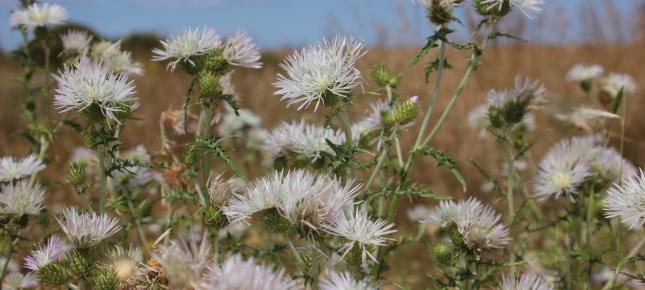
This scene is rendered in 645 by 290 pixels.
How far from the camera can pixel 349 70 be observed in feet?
→ 5.15

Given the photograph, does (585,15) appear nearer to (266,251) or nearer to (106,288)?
(266,251)

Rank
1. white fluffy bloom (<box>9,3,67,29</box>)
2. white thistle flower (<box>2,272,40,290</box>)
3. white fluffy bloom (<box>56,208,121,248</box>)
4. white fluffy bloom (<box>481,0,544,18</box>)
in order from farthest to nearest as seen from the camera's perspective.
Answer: white fluffy bloom (<box>9,3,67,29</box>)
white fluffy bloom (<box>481,0,544,18</box>)
white thistle flower (<box>2,272,40,290</box>)
white fluffy bloom (<box>56,208,121,248</box>)

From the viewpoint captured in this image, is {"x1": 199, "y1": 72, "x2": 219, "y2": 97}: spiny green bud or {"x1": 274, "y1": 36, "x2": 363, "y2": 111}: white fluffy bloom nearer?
{"x1": 274, "y1": 36, "x2": 363, "y2": 111}: white fluffy bloom

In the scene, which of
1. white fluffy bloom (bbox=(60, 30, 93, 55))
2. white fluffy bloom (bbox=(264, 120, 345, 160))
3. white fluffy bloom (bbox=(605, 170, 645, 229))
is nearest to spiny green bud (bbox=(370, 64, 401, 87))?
white fluffy bloom (bbox=(264, 120, 345, 160))

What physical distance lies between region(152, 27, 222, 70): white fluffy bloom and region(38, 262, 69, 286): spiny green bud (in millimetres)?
617

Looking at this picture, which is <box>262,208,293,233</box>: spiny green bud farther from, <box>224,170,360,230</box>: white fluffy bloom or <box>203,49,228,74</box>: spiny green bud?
<box>203,49,228,74</box>: spiny green bud

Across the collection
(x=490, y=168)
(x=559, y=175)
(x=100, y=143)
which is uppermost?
→ (x=490, y=168)

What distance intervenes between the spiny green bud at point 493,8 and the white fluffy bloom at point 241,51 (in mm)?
670

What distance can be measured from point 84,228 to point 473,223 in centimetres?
100

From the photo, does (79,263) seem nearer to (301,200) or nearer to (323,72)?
(301,200)

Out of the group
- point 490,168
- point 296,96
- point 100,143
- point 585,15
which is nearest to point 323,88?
point 296,96

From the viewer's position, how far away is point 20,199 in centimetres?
168

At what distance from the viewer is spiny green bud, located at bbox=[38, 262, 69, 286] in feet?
4.71

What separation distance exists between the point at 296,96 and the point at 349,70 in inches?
5.8
